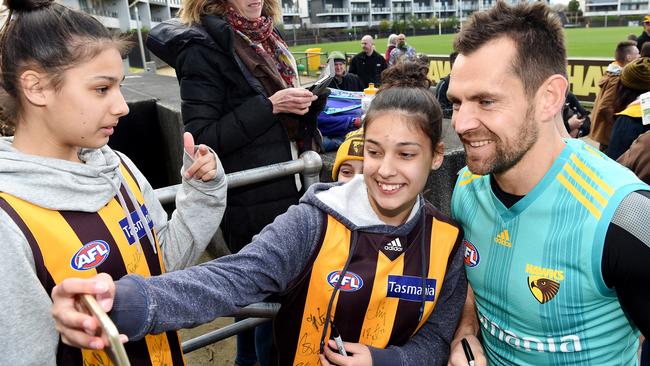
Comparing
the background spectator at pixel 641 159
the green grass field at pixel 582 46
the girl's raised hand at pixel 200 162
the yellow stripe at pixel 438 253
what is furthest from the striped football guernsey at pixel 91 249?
the green grass field at pixel 582 46

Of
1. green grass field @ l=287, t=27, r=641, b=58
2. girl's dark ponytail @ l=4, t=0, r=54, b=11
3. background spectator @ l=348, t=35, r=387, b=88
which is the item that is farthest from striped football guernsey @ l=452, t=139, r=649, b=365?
green grass field @ l=287, t=27, r=641, b=58

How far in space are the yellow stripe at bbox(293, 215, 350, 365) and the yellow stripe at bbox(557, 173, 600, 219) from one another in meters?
0.70

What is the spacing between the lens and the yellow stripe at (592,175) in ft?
4.97

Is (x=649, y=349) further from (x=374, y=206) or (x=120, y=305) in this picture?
(x=120, y=305)

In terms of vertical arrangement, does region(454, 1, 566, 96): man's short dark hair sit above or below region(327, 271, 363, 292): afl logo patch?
above

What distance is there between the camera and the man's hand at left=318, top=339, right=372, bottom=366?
160cm

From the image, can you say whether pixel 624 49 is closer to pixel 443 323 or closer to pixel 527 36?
pixel 527 36

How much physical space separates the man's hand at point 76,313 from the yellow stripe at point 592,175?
1.36 metres

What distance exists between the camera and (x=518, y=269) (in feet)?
5.43

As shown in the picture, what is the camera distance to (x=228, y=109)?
2.40 m

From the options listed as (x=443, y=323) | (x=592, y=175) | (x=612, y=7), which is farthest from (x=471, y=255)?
(x=612, y=7)

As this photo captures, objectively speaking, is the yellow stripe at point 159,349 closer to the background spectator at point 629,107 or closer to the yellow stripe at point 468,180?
the yellow stripe at point 468,180

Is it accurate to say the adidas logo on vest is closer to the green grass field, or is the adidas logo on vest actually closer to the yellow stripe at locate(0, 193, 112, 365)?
the yellow stripe at locate(0, 193, 112, 365)

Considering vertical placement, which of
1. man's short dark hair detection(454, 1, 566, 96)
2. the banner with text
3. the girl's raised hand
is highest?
man's short dark hair detection(454, 1, 566, 96)
